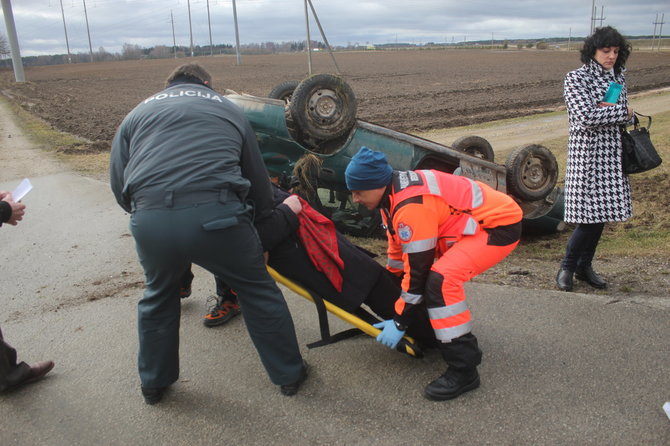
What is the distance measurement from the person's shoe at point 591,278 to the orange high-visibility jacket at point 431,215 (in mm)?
1797

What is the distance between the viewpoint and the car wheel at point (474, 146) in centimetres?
699

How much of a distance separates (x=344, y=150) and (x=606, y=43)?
2632mm

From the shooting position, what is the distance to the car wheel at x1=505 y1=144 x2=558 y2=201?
21.3 feet

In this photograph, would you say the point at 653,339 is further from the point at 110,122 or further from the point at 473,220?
the point at 110,122

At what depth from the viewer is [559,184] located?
8.55 meters

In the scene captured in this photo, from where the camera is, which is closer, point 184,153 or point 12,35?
point 184,153

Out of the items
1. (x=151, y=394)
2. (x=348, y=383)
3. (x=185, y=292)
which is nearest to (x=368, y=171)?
(x=348, y=383)

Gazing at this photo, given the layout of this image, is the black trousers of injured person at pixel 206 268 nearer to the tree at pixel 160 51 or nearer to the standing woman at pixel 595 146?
the standing woman at pixel 595 146

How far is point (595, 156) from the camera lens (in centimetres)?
448

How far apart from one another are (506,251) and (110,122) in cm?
1729

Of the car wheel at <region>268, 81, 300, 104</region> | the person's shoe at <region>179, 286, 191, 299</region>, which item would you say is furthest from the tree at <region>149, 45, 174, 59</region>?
the person's shoe at <region>179, 286, 191, 299</region>

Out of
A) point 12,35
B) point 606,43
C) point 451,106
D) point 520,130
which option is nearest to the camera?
point 606,43

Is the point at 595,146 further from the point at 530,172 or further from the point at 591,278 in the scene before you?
the point at 530,172

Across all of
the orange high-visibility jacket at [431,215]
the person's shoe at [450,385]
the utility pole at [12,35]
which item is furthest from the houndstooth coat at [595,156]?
the utility pole at [12,35]
